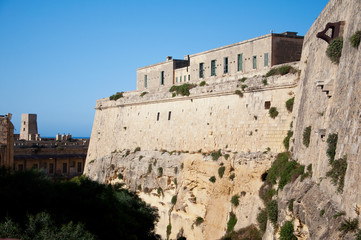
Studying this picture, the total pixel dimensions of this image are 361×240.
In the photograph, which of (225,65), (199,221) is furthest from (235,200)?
(225,65)

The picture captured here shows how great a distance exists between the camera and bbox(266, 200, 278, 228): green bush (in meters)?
14.8

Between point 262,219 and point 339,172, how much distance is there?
6.74 metres

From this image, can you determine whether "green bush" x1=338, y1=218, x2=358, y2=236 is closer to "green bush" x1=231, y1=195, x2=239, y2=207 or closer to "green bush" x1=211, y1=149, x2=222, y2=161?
"green bush" x1=231, y1=195, x2=239, y2=207

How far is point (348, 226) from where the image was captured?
352 inches

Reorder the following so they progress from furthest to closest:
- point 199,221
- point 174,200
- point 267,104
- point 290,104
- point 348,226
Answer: point 174,200 → point 199,221 → point 267,104 → point 290,104 → point 348,226

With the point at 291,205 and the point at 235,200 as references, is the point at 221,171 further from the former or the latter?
the point at 291,205

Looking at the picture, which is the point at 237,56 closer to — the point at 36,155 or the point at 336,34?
the point at 336,34

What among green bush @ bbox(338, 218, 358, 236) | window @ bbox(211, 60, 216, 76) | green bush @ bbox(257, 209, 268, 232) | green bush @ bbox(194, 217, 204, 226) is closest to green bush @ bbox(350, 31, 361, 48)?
green bush @ bbox(338, 218, 358, 236)

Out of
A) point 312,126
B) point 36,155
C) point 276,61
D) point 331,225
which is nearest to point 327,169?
point 331,225

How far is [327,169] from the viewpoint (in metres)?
11.4

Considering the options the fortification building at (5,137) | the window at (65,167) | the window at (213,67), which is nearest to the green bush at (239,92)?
the window at (213,67)

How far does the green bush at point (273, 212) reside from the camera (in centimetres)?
1484

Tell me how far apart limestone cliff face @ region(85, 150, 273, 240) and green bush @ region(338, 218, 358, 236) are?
27.7 feet

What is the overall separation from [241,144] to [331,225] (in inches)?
405
